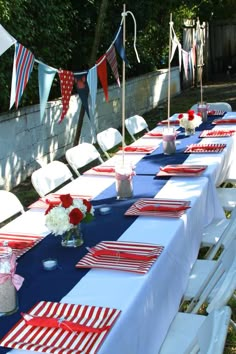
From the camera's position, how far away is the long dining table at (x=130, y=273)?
7.64ft

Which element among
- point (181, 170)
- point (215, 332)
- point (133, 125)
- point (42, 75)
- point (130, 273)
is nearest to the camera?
point (215, 332)

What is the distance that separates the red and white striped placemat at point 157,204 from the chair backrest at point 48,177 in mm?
869

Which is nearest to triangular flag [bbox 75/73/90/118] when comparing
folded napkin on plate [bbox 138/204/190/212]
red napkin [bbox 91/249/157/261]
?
folded napkin on plate [bbox 138/204/190/212]

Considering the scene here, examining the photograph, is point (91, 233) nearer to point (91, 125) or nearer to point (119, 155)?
point (119, 155)

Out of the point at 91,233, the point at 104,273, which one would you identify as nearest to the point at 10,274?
the point at 104,273

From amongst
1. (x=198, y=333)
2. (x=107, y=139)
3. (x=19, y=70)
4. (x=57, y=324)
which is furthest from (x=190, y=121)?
(x=198, y=333)

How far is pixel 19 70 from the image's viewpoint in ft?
13.2

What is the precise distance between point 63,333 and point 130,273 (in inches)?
22.3

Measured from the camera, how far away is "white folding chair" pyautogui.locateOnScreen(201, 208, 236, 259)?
11.1ft

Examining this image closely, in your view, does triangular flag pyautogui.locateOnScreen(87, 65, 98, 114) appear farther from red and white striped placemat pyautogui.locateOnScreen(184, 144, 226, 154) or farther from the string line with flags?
red and white striped placemat pyautogui.locateOnScreen(184, 144, 226, 154)

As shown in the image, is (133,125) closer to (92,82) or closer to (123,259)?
(92,82)

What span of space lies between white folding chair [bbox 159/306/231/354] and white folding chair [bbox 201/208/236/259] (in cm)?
62

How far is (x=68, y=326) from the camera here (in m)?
2.09

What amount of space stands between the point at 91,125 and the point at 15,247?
6762mm
